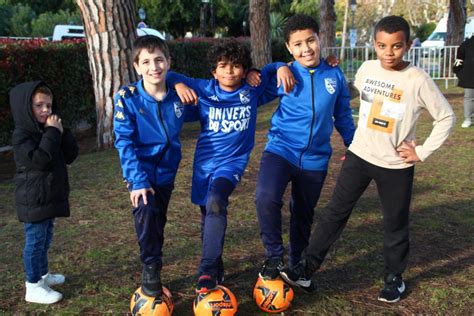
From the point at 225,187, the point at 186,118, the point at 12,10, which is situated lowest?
the point at 225,187

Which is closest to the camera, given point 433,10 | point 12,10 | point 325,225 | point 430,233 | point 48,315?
point 48,315

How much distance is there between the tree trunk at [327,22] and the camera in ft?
62.1

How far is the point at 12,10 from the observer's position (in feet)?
139

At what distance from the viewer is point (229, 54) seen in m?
3.72

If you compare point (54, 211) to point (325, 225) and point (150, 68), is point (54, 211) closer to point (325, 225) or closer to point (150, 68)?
point (150, 68)

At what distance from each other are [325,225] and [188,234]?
1.70 meters

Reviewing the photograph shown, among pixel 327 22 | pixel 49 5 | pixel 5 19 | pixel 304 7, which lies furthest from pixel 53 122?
pixel 304 7

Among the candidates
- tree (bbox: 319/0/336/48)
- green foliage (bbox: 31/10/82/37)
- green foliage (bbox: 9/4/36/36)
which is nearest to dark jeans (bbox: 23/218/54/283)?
tree (bbox: 319/0/336/48)

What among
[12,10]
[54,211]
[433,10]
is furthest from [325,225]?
[433,10]

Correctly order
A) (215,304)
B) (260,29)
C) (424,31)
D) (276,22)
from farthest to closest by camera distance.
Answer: (424,31)
(276,22)
(260,29)
(215,304)

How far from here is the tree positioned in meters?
18.9

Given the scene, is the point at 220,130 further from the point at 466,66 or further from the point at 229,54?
the point at 466,66

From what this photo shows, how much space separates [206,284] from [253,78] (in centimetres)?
147

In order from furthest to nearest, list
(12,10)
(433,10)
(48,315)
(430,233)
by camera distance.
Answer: (433,10)
(12,10)
(430,233)
(48,315)
